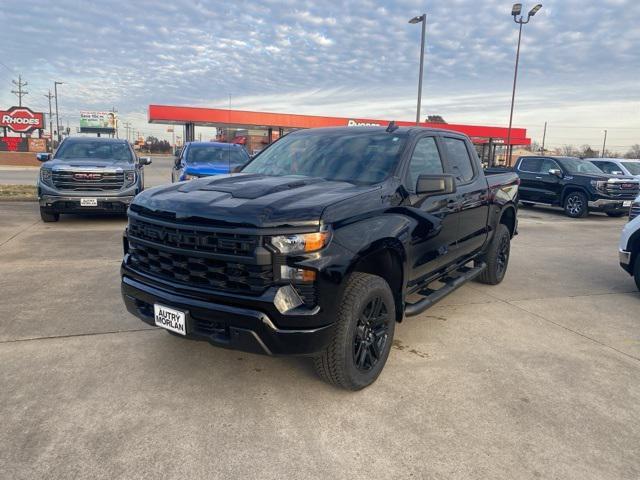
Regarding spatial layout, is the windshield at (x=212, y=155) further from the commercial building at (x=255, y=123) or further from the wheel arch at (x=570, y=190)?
the commercial building at (x=255, y=123)

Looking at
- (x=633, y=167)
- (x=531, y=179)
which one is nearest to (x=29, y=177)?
(x=531, y=179)

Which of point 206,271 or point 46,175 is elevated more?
point 46,175

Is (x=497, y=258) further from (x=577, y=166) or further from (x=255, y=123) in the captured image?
(x=255, y=123)

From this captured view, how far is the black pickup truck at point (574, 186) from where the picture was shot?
13867 millimetres

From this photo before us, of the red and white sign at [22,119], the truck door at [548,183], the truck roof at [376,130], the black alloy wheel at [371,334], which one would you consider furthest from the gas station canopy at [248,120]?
A: the black alloy wheel at [371,334]

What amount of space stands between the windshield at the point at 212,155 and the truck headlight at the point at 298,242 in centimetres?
868

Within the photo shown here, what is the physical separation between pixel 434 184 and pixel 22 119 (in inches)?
2166

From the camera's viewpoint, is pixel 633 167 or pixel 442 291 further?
pixel 633 167

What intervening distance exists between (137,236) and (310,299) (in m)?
1.42

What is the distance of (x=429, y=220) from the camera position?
391 centimetres

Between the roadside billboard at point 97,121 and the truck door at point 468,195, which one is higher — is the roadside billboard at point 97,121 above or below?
above

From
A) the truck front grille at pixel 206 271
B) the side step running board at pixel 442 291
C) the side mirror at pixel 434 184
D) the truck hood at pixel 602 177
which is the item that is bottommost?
the side step running board at pixel 442 291

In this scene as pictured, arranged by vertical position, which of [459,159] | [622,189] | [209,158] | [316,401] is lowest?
[316,401]

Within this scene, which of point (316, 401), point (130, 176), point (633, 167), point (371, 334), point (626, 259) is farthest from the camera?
point (633, 167)
